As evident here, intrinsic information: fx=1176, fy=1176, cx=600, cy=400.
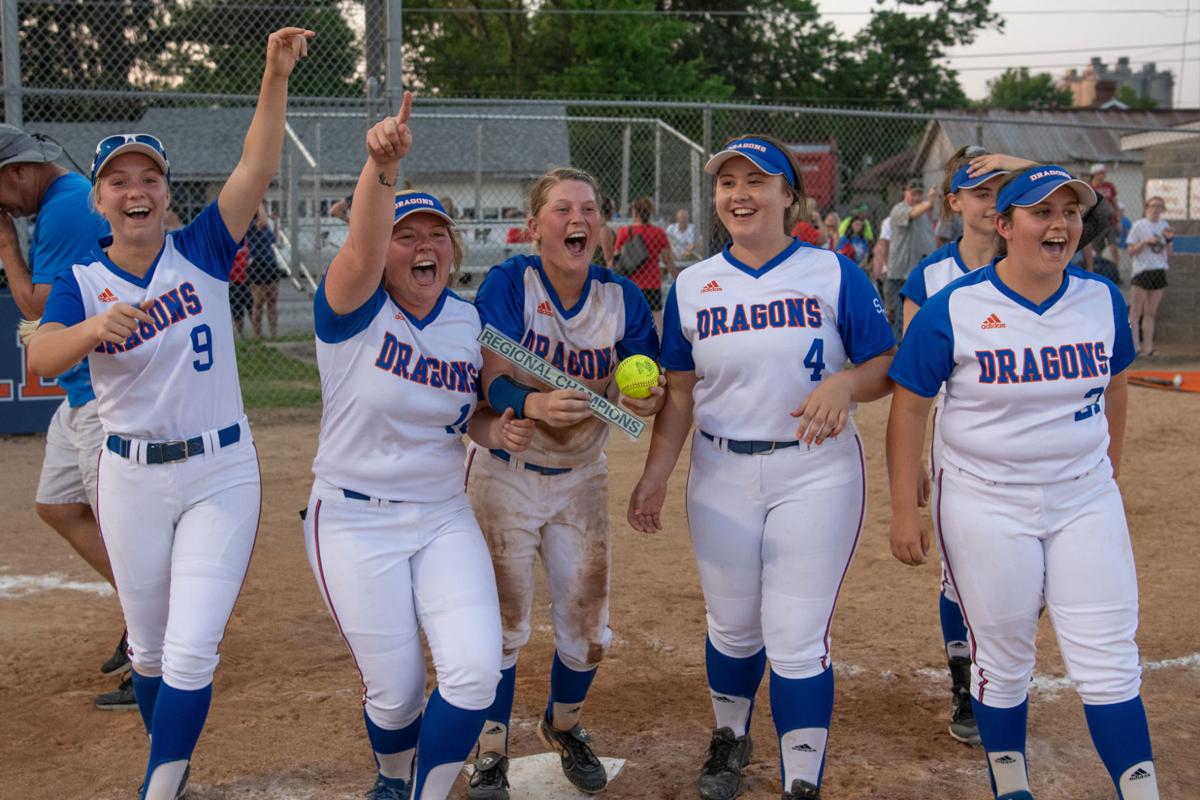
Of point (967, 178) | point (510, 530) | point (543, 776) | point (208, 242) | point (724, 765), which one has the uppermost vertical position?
point (967, 178)

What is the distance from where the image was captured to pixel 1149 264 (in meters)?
14.5

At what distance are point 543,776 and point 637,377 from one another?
57.1 inches

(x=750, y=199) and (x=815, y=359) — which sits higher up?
(x=750, y=199)

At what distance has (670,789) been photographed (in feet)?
12.6

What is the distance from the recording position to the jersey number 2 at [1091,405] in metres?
3.31

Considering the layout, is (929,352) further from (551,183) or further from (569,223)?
(551,183)

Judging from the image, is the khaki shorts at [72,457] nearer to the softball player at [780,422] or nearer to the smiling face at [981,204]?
the softball player at [780,422]

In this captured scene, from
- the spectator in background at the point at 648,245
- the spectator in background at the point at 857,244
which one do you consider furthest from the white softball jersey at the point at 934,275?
the spectator in background at the point at 857,244

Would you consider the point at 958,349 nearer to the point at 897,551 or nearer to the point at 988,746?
the point at 897,551

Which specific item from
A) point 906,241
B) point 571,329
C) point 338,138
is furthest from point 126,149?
point 338,138

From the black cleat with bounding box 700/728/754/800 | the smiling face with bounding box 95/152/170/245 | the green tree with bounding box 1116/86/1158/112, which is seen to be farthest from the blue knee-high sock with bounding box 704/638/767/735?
the green tree with bounding box 1116/86/1158/112

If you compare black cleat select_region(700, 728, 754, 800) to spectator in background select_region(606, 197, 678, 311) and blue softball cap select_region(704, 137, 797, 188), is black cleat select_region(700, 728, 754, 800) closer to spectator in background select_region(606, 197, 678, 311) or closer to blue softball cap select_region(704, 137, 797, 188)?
blue softball cap select_region(704, 137, 797, 188)

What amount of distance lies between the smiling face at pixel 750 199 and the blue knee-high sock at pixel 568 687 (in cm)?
152

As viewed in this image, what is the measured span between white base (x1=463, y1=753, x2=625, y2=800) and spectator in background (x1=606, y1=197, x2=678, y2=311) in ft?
27.1
